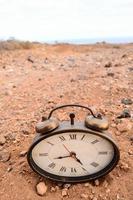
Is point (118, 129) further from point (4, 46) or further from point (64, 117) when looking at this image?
point (4, 46)

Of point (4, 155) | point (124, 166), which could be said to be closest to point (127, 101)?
point (124, 166)

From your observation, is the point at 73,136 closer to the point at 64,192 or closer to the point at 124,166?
the point at 64,192

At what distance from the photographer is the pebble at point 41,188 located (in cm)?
303

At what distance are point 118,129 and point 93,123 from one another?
963mm

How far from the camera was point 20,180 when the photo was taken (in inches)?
126

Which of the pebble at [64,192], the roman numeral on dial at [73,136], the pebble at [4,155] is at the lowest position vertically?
the pebble at [64,192]

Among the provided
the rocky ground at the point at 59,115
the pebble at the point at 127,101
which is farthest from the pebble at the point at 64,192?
the pebble at the point at 127,101

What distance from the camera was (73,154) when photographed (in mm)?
2994

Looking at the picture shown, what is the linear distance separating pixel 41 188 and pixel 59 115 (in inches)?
53.4

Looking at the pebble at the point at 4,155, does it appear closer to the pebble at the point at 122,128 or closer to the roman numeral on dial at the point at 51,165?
the roman numeral on dial at the point at 51,165

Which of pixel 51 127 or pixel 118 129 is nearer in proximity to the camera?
pixel 51 127

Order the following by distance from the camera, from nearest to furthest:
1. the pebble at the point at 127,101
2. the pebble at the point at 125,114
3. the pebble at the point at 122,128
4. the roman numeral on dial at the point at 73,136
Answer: the roman numeral on dial at the point at 73,136
the pebble at the point at 122,128
the pebble at the point at 125,114
the pebble at the point at 127,101

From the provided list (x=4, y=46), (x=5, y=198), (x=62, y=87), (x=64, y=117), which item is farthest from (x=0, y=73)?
(x=4, y=46)

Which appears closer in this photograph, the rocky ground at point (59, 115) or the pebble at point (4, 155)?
the rocky ground at point (59, 115)
